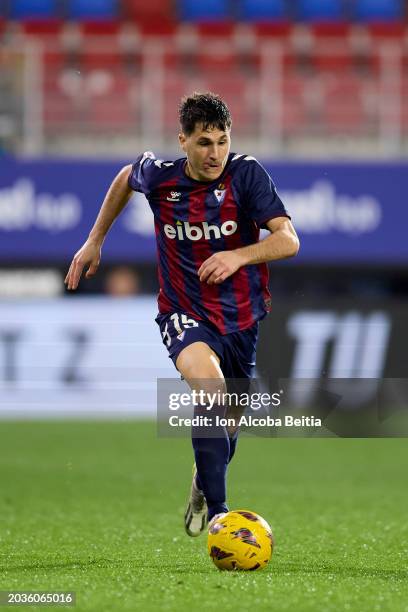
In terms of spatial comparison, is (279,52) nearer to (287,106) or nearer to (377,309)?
(287,106)

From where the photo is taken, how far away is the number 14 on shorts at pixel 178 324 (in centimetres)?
550

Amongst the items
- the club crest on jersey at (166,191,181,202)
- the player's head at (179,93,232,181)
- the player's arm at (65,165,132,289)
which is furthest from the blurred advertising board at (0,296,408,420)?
the player's head at (179,93,232,181)

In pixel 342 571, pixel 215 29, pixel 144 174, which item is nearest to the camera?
pixel 342 571

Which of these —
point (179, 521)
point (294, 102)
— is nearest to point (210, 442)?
point (179, 521)

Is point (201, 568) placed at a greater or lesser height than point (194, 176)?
lesser

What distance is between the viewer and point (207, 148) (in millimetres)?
5305

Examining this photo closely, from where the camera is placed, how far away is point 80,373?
14.5 meters

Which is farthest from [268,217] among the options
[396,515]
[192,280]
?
[396,515]

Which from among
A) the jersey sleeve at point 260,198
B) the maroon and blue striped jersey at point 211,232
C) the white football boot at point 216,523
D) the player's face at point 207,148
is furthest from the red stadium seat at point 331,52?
the white football boot at point 216,523

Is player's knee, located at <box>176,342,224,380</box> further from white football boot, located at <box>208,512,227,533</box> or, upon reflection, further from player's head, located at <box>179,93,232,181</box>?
player's head, located at <box>179,93,232,181</box>

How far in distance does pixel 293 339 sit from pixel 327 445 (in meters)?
1.67

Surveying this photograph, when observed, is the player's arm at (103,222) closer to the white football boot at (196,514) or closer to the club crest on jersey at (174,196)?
the club crest on jersey at (174,196)

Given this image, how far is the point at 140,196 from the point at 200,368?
31.3 ft

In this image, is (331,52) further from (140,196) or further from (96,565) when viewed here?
(96,565)
